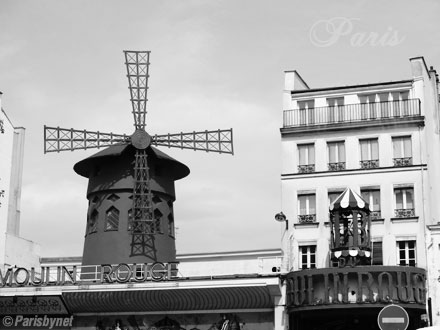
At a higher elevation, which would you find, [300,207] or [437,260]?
[300,207]

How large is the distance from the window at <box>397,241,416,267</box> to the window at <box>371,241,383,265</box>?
1.79 ft

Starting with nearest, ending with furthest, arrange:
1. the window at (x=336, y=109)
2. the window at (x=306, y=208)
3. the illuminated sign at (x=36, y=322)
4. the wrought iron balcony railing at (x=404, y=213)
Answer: the wrought iron balcony railing at (x=404, y=213)
the window at (x=306, y=208)
the window at (x=336, y=109)
the illuminated sign at (x=36, y=322)

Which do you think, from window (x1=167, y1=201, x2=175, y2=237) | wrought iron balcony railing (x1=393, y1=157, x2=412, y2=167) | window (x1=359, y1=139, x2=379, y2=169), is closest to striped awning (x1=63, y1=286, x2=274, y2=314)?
window (x1=167, y1=201, x2=175, y2=237)

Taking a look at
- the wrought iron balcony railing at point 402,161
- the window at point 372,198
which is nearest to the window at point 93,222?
the window at point 372,198

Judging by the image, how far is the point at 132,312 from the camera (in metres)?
28.0

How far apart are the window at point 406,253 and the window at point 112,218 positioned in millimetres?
9881

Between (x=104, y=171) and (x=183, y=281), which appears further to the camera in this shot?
(x=104, y=171)

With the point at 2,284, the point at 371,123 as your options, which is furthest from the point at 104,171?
the point at 371,123

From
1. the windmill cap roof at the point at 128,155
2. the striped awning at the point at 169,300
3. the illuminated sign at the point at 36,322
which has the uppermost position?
the windmill cap roof at the point at 128,155

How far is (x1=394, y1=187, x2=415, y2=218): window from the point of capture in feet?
84.5

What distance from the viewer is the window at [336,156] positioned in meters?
26.9

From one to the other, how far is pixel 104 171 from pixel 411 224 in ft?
36.1

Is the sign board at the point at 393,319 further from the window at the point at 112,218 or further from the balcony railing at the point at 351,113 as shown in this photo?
the window at the point at 112,218

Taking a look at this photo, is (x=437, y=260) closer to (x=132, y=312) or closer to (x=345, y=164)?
(x=345, y=164)
